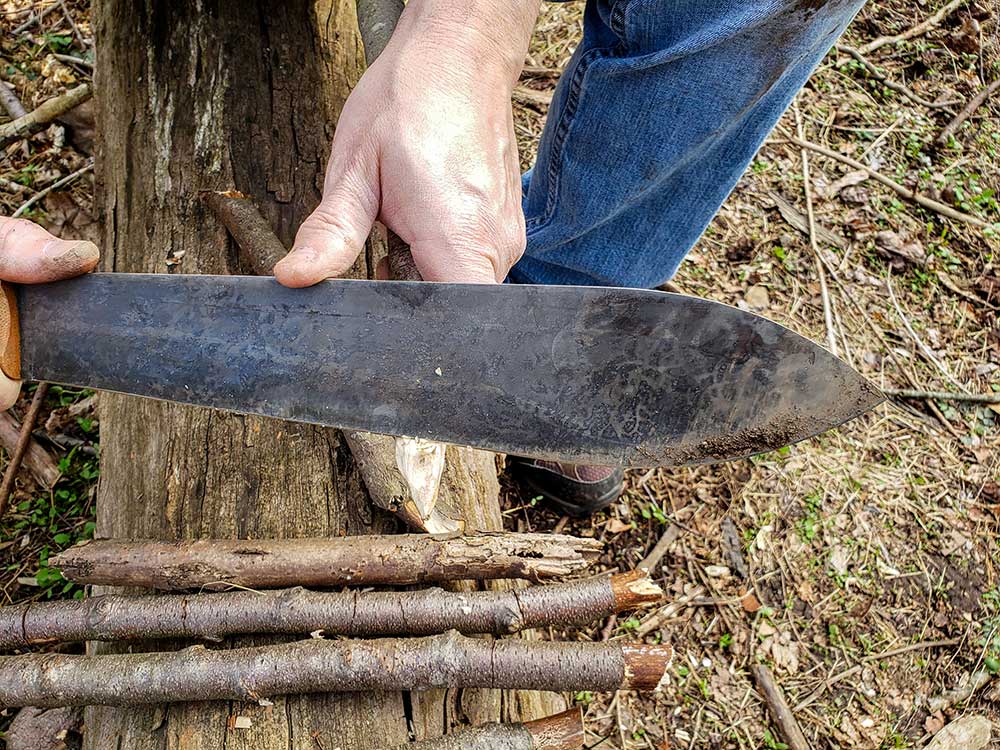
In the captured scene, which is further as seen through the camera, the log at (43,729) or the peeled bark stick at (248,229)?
the log at (43,729)

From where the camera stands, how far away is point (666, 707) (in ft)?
9.15

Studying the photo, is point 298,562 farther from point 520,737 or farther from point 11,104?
point 11,104

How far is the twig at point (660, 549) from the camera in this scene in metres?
3.03

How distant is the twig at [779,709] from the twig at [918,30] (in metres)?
3.81

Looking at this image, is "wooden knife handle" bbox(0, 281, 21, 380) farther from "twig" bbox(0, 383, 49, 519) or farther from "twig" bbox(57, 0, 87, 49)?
"twig" bbox(57, 0, 87, 49)

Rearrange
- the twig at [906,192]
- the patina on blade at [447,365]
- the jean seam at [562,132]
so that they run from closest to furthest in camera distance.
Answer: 1. the patina on blade at [447,365]
2. the jean seam at [562,132]
3. the twig at [906,192]

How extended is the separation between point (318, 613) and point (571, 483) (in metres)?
1.39

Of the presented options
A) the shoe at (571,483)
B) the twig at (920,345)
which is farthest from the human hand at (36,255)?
the twig at (920,345)

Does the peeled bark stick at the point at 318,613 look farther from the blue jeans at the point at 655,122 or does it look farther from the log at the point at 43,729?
the blue jeans at the point at 655,122

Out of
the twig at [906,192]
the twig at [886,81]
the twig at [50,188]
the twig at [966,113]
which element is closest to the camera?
the twig at [50,188]

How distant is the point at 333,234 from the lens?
1.67 meters

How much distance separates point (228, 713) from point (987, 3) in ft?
19.5

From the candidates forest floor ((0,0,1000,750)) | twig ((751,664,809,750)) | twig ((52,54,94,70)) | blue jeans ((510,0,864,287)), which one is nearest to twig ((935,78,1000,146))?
forest floor ((0,0,1000,750))

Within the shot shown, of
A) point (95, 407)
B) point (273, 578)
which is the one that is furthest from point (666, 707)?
point (95, 407)
